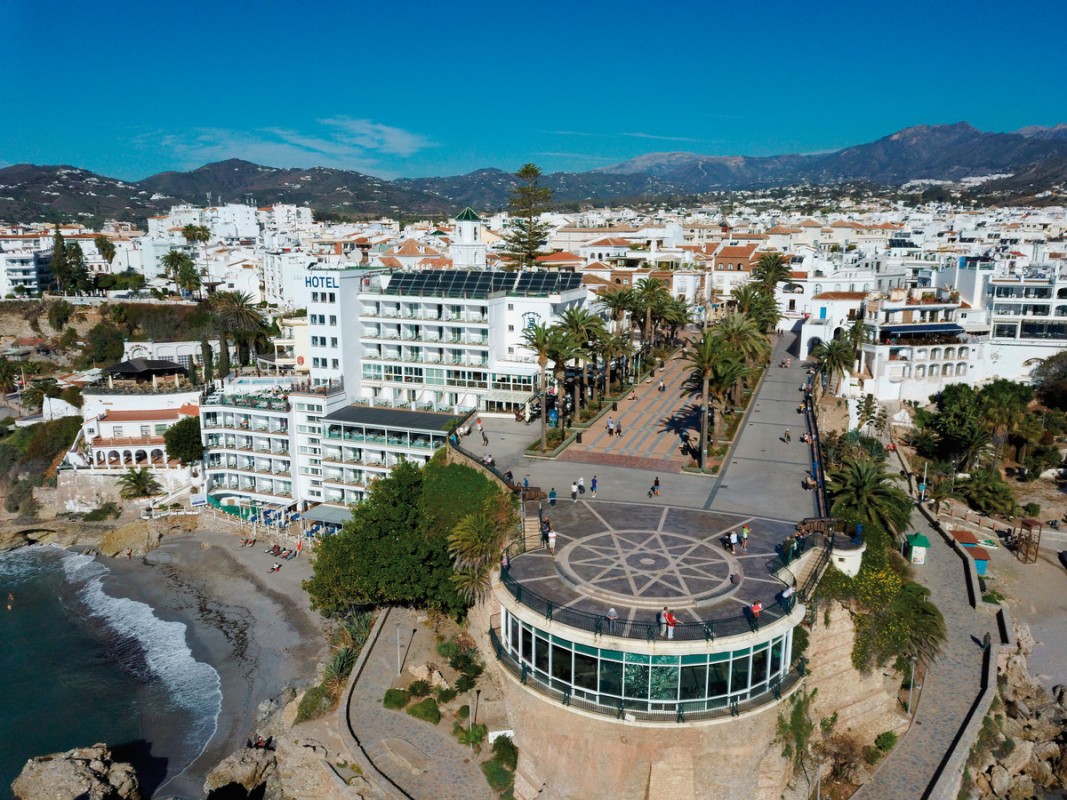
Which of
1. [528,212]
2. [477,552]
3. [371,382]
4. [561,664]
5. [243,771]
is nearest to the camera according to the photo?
[561,664]

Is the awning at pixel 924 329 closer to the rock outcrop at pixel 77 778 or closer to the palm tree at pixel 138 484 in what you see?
the palm tree at pixel 138 484

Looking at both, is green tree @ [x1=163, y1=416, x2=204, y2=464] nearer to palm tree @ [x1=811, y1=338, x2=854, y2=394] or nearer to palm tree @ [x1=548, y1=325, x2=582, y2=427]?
palm tree @ [x1=548, y1=325, x2=582, y2=427]

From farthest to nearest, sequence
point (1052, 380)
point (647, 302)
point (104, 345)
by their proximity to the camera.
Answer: point (104, 345)
point (1052, 380)
point (647, 302)

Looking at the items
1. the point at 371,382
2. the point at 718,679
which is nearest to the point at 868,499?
the point at 718,679

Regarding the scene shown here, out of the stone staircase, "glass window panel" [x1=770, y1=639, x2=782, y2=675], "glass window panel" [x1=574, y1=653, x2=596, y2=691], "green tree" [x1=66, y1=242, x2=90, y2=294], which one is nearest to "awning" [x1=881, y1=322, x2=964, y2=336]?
"glass window panel" [x1=770, y1=639, x2=782, y2=675]

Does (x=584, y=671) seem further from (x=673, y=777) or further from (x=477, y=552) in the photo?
(x=477, y=552)

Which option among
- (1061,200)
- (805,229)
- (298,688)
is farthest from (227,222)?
(1061,200)
